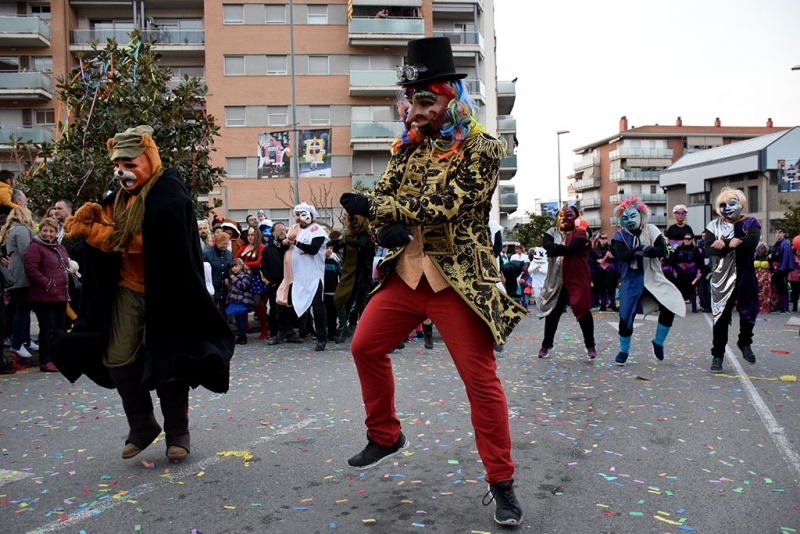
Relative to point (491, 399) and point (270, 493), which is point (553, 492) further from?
point (270, 493)

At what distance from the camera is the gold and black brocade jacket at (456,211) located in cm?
353

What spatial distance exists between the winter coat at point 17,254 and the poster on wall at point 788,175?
52.0 m

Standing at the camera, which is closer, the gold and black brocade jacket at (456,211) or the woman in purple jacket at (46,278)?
the gold and black brocade jacket at (456,211)

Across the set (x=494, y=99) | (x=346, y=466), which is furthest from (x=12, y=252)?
(x=494, y=99)

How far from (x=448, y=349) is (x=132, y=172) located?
229cm

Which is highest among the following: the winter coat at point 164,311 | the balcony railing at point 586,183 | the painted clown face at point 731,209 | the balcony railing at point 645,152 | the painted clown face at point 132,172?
the balcony railing at point 645,152

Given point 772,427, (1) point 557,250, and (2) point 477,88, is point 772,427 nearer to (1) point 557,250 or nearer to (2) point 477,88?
(1) point 557,250

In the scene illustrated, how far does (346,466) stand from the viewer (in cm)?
446

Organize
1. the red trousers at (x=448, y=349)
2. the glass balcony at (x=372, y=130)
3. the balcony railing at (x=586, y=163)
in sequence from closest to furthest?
the red trousers at (x=448, y=349)
the glass balcony at (x=372, y=130)
the balcony railing at (x=586, y=163)

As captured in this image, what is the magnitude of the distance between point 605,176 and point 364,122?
75.6 m

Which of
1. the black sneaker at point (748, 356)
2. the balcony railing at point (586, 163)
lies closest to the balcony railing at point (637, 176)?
the balcony railing at point (586, 163)

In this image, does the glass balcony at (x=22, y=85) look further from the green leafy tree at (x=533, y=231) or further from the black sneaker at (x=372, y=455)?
the black sneaker at (x=372, y=455)

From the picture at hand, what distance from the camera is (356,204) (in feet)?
11.6

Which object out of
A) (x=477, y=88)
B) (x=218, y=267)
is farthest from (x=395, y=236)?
(x=477, y=88)
